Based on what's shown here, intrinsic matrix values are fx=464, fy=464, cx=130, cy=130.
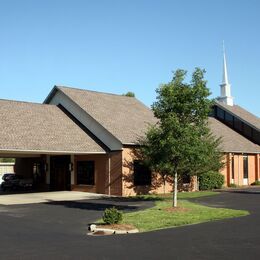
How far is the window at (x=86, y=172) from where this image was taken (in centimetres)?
3298

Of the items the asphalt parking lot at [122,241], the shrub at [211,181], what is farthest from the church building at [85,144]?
the asphalt parking lot at [122,241]

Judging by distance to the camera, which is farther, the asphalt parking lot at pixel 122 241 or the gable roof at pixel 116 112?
the gable roof at pixel 116 112

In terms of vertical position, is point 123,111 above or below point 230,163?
above

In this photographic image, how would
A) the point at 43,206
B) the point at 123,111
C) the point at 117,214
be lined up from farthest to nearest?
the point at 123,111 → the point at 43,206 → the point at 117,214

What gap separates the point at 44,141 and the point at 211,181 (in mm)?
14417

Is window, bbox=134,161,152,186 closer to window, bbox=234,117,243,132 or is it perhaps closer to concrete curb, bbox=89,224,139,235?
concrete curb, bbox=89,224,139,235

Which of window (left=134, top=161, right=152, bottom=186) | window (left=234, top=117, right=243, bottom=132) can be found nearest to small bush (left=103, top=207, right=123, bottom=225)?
window (left=134, top=161, right=152, bottom=186)

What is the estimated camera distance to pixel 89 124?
34.2m

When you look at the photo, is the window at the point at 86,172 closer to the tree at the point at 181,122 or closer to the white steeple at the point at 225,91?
the tree at the point at 181,122

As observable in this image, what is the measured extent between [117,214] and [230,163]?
26700mm

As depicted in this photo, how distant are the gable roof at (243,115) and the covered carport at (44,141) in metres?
20.3

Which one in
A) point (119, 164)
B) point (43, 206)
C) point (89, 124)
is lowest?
point (43, 206)

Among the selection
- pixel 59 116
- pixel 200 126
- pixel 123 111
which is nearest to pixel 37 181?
pixel 59 116

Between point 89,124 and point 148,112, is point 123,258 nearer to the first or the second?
point 89,124
